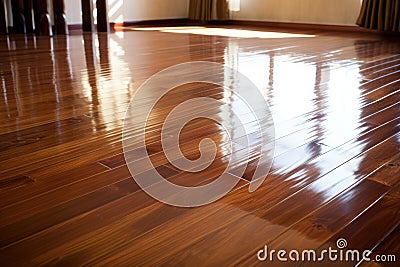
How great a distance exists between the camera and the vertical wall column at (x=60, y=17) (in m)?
4.38

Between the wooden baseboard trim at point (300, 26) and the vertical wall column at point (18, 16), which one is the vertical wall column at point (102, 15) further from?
the wooden baseboard trim at point (300, 26)

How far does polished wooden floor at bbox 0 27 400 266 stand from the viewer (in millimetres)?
832

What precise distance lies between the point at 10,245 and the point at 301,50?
A: 297 centimetres

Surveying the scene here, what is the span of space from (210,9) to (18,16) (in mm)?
2382

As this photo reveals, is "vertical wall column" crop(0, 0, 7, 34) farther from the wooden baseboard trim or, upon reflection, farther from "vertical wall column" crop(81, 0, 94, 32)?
the wooden baseboard trim

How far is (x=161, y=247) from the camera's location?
0.82m

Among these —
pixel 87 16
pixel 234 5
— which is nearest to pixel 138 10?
pixel 87 16

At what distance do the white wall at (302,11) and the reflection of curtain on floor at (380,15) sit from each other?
30cm

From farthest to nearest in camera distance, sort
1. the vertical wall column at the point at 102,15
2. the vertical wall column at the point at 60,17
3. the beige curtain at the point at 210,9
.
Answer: the beige curtain at the point at 210,9 < the vertical wall column at the point at 102,15 < the vertical wall column at the point at 60,17

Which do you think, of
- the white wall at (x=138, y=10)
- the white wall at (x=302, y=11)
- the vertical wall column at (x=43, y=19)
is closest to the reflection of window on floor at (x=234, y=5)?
the white wall at (x=302, y=11)

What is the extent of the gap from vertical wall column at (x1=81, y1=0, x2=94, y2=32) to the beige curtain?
163 cm

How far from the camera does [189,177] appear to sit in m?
1.12

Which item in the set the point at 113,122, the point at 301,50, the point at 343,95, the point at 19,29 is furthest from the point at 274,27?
the point at 113,122

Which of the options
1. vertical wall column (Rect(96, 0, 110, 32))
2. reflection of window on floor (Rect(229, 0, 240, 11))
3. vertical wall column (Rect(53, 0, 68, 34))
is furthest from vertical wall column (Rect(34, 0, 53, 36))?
reflection of window on floor (Rect(229, 0, 240, 11))
